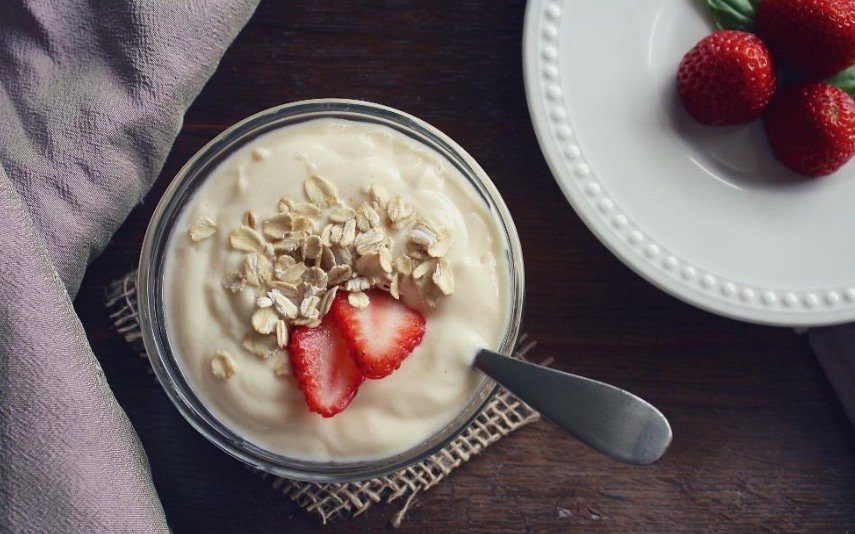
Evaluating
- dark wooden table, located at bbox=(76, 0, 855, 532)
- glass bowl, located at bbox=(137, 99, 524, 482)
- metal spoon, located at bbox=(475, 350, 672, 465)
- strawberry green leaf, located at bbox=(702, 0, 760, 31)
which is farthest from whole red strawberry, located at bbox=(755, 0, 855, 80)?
metal spoon, located at bbox=(475, 350, 672, 465)

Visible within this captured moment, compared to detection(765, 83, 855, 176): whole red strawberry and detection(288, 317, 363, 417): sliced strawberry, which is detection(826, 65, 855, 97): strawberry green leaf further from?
detection(288, 317, 363, 417): sliced strawberry

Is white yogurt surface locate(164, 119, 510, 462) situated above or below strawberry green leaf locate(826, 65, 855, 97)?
below

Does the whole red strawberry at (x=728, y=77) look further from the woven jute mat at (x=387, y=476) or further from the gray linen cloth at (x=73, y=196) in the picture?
the gray linen cloth at (x=73, y=196)

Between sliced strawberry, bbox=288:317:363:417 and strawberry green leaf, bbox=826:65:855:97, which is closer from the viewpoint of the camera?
sliced strawberry, bbox=288:317:363:417

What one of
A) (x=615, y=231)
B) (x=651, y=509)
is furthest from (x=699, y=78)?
(x=651, y=509)

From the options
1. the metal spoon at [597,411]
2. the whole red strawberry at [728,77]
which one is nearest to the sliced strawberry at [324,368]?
the metal spoon at [597,411]

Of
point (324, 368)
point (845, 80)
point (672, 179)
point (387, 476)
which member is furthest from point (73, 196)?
point (845, 80)
